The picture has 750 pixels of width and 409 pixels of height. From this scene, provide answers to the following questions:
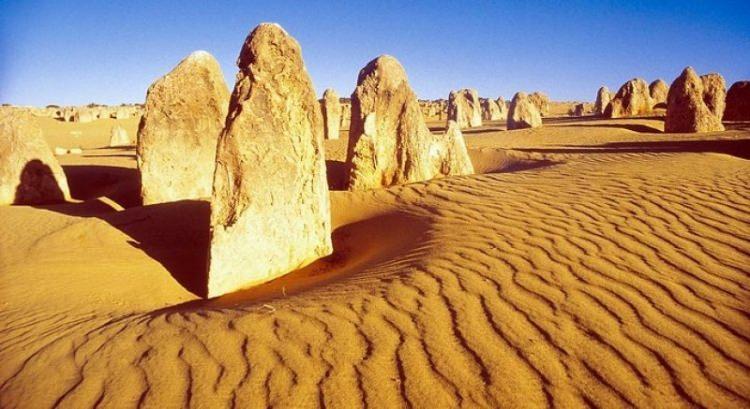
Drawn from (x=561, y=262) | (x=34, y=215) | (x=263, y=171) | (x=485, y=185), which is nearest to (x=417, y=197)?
(x=485, y=185)

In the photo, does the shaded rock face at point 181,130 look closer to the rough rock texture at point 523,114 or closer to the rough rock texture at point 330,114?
the rough rock texture at point 330,114

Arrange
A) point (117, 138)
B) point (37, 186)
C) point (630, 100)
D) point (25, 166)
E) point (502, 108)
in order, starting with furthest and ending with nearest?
1. point (502, 108)
2. point (630, 100)
3. point (117, 138)
4. point (37, 186)
5. point (25, 166)

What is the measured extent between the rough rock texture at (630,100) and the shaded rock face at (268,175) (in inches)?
852

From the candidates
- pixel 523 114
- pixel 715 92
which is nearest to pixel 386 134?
pixel 523 114

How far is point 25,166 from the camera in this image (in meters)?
7.70

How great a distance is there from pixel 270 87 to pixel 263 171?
0.91m

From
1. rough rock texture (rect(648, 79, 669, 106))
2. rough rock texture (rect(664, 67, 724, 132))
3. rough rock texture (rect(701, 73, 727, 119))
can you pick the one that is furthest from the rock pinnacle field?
rough rock texture (rect(648, 79, 669, 106))

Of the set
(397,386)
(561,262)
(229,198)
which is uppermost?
(229,198)

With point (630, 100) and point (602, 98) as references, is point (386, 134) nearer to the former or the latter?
point (630, 100)

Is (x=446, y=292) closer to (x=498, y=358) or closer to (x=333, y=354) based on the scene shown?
(x=498, y=358)

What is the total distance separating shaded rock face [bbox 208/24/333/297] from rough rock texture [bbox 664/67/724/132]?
14110 mm

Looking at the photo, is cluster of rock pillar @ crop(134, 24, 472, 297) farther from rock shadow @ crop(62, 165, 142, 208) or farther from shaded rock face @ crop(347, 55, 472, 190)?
rock shadow @ crop(62, 165, 142, 208)

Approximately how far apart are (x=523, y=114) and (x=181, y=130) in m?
15.7

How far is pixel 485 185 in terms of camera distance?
6.42m
